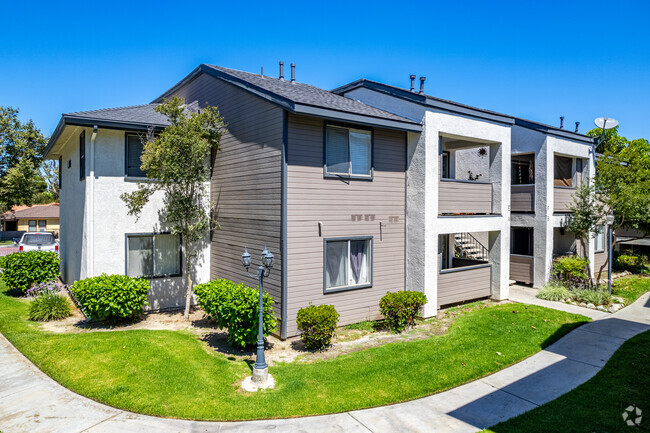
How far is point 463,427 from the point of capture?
5.84 metres

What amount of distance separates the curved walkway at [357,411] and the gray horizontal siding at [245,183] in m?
4.05

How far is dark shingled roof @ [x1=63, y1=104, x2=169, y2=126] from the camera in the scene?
10695 millimetres

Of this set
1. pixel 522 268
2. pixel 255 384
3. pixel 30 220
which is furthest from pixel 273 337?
pixel 30 220

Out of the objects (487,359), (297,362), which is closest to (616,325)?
(487,359)

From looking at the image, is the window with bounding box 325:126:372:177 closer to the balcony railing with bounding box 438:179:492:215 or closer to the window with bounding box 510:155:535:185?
the balcony railing with bounding box 438:179:492:215

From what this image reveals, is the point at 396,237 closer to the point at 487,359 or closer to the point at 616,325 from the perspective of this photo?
the point at 487,359

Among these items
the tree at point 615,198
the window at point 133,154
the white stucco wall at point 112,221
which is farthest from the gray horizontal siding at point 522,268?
the window at point 133,154

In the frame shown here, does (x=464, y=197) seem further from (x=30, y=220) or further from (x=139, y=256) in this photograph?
(x=30, y=220)

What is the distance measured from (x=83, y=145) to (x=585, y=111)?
1051 inches

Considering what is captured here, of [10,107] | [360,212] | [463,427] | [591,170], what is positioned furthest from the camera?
[10,107]

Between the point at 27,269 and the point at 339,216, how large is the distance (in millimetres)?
11538

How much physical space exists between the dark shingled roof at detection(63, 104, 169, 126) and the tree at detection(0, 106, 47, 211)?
34400 mm

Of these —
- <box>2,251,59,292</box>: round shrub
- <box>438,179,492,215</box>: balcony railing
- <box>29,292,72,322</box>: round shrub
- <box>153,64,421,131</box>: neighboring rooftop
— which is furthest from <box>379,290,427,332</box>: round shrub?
<box>2,251,59,292</box>: round shrub

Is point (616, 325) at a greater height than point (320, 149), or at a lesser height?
lesser
